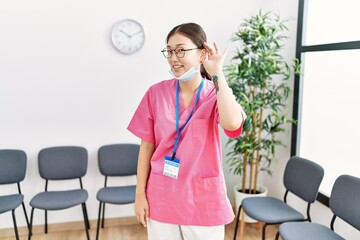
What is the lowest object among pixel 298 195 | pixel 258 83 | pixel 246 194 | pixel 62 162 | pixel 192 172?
pixel 246 194

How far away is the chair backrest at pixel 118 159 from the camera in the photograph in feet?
8.93

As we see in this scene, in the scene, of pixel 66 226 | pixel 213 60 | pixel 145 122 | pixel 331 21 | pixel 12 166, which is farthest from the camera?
pixel 66 226

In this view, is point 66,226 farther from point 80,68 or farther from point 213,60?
point 213,60

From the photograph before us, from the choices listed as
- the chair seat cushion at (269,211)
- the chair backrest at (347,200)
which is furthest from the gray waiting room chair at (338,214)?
the chair seat cushion at (269,211)

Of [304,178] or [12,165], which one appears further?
[12,165]

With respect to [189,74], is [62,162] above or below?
below

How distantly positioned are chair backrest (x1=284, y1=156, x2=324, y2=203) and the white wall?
341 mm

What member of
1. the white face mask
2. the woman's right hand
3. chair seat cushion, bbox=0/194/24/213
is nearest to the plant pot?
the woman's right hand

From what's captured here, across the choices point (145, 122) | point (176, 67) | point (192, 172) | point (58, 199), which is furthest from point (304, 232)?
point (58, 199)

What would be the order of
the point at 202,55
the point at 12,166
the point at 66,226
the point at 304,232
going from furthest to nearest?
1. the point at 66,226
2. the point at 12,166
3. the point at 304,232
4. the point at 202,55

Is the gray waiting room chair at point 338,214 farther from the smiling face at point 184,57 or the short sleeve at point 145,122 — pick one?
the smiling face at point 184,57

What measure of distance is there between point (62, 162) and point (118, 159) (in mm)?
486

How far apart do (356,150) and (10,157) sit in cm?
274

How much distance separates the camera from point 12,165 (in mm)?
2531
